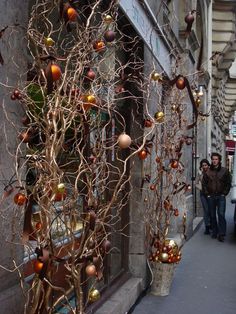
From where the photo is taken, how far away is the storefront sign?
4402 millimetres

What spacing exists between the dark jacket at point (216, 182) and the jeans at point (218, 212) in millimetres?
129

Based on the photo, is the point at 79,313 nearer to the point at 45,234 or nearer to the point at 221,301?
the point at 45,234

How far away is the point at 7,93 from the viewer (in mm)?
3148

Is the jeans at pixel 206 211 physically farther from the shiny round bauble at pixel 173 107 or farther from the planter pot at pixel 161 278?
the planter pot at pixel 161 278

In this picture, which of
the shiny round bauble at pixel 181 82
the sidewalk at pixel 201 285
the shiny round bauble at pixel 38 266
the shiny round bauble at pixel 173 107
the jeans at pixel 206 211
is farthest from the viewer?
the jeans at pixel 206 211

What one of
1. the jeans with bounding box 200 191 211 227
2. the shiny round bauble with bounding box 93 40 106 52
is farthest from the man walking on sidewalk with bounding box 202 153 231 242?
the shiny round bauble with bounding box 93 40 106 52

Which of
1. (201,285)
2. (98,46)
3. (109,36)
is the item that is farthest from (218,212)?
(98,46)

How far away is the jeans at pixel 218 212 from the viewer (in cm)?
1080

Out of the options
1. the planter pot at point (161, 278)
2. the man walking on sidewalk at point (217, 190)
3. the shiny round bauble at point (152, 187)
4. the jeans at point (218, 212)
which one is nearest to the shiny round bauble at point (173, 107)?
the shiny round bauble at point (152, 187)

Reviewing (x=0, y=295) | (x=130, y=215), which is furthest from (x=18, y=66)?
(x=130, y=215)

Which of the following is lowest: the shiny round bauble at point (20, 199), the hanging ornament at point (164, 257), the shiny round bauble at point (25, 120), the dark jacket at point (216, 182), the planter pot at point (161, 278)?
the planter pot at point (161, 278)

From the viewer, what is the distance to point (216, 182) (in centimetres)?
1084

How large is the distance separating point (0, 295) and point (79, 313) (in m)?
0.50

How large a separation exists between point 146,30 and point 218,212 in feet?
20.9
